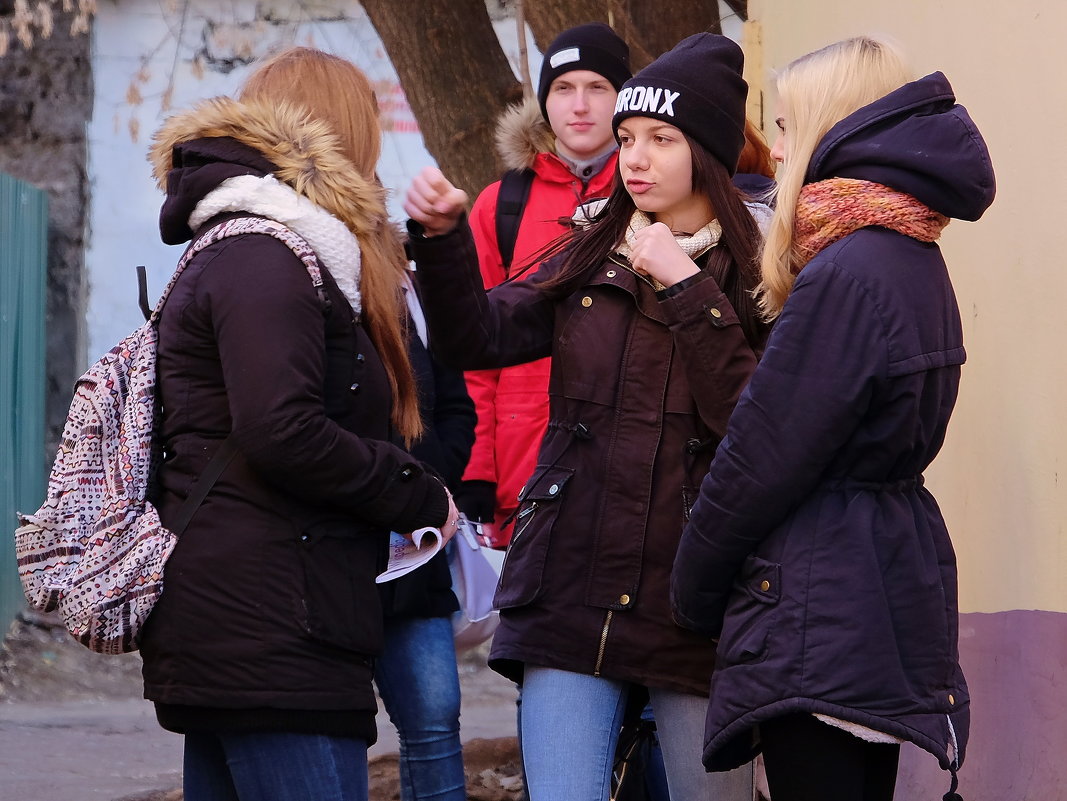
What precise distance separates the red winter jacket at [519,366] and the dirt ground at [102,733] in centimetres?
120

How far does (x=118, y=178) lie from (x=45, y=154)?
18.0 inches

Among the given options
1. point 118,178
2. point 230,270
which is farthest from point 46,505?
point 118,178

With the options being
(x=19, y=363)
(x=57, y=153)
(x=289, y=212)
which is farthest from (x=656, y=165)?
(x=57, y=153)

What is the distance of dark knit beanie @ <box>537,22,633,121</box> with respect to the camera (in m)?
4.08

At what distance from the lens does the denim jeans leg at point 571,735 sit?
102 inches

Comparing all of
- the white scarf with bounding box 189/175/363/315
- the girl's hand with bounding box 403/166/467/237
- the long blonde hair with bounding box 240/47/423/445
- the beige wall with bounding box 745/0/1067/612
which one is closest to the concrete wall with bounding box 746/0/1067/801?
the beige wall with bounding box 745/0/1067/612

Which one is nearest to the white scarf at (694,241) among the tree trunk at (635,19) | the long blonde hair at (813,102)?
the long blonde hair at (813,102)

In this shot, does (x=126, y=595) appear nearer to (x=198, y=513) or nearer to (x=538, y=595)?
(x=198, y=513)

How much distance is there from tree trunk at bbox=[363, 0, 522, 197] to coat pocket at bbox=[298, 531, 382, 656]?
2659 mm

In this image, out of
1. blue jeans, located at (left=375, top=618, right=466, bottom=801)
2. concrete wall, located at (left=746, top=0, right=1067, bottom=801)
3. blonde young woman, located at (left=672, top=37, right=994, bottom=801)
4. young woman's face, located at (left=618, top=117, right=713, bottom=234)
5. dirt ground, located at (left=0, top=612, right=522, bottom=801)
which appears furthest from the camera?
dirt ground, located at (left=0, top=612, right=522, bottom=801)

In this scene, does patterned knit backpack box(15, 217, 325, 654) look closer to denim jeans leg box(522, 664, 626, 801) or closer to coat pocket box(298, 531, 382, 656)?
coat pocket box(298, 531, 382, 656)

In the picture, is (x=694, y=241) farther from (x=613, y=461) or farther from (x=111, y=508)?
(x=111, y=508)

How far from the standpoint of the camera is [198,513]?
2.45 m

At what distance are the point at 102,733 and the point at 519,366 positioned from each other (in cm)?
294
